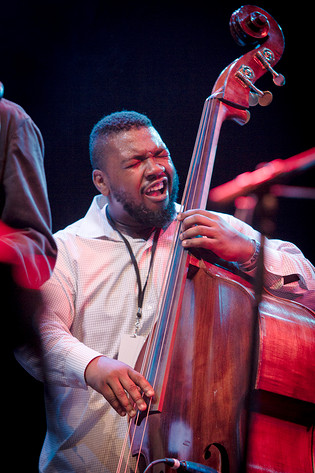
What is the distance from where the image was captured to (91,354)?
1586 mm

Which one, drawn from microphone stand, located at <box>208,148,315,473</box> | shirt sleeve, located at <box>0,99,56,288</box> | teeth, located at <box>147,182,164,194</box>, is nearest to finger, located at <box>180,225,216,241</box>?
microphone stand, located at <box>208,148,315,473</box>

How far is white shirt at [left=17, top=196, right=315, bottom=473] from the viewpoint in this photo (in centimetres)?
176

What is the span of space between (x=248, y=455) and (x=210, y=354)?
305 mm

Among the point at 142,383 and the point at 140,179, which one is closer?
the point at 142,383

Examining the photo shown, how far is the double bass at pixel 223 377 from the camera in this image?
1.28 m

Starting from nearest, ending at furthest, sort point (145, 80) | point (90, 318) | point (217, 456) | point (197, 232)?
1. point (217, 456)
2. point (197, 232)
3. point (90, 318)
4. point (145, 80)

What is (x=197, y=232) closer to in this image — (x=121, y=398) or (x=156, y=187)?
(x=121, y=398)

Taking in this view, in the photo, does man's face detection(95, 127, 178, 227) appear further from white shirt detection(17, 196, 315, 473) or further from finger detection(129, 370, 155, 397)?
finger detection(129, 370, 155, 397)

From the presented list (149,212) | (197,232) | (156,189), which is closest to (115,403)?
(197,232)

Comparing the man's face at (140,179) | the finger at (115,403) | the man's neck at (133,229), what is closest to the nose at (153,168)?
the man's face at (140,179)

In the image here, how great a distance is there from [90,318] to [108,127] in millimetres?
1097

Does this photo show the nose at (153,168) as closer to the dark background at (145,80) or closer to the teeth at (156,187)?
the teeth at (156,187)

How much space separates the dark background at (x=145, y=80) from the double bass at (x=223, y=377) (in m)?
1.25

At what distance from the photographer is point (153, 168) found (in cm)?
221
